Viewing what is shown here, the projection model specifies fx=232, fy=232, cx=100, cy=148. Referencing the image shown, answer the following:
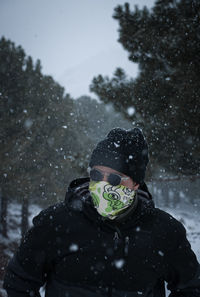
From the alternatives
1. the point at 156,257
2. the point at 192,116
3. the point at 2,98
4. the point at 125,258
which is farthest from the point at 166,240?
the point at 2,98

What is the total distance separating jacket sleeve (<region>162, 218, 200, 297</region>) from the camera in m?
1.72

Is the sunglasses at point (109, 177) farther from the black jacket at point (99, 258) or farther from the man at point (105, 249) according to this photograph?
the black jacket at point (99, 258)

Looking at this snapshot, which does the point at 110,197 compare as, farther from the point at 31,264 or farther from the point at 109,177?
the point at 31,264

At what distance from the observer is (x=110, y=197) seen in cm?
187

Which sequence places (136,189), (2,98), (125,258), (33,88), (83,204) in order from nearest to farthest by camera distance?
(125,258), (83,204), (136,189), (2,98), (33,88)

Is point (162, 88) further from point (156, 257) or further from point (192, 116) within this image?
point (156, 257)

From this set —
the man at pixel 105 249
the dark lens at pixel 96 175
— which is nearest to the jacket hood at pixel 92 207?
the man at pixel 105 249

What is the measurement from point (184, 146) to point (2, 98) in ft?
27.4

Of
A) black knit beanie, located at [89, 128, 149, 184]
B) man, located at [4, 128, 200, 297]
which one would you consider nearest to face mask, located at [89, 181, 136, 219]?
man, located at [4, 128, 200, 297]

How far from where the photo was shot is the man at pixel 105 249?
1.67 m

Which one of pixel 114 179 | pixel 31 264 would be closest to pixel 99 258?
pixel 31 264

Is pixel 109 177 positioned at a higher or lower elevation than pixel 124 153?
lower

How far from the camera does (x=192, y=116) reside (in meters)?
5.34

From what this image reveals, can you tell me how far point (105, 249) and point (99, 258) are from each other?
0.08 meters
